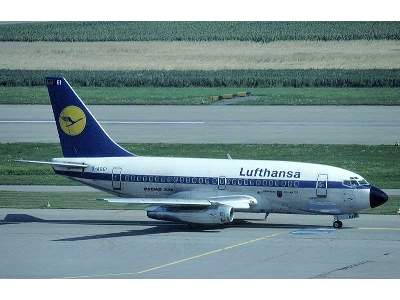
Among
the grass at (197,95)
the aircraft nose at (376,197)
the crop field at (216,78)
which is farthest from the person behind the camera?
the grass at (197,95)

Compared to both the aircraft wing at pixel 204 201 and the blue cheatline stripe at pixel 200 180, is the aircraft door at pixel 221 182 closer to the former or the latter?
the blue cheatline stripe at pixel 200 180

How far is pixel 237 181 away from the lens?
5859cm

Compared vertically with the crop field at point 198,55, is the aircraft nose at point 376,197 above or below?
below

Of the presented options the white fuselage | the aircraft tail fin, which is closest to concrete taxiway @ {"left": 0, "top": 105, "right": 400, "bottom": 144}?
the aircraft tail fin

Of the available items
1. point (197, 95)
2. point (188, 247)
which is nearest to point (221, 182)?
point (188, 247)

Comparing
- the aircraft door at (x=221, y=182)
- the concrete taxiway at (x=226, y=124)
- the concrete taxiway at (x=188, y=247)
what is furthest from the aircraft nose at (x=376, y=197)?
the concrete taxiway at (x=226, y=124)

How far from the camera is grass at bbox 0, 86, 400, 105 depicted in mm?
101625

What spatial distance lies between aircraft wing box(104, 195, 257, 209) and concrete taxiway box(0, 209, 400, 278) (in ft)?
4.35

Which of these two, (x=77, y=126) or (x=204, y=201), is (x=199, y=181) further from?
(x=77, y=126)

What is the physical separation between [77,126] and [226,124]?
113 feet

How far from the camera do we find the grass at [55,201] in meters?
65.2

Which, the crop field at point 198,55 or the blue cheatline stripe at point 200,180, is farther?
the crop field at point 198,55

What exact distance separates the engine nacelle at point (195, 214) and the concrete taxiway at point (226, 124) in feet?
93.6

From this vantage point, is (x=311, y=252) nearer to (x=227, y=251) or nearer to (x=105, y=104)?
(x=227, y=251)
